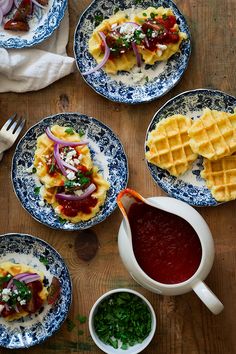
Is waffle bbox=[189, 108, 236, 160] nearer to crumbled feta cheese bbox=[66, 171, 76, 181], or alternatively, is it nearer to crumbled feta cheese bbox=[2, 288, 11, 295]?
crumbled feta cheese bbox=[66, 171, 76, 181]

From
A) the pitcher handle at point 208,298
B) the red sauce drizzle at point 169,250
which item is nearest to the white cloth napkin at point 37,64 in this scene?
the red sauce drizzle at point 169,250

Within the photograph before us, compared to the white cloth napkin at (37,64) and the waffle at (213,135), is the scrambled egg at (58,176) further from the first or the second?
the waffle at (213,135)

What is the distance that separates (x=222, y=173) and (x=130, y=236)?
586mm

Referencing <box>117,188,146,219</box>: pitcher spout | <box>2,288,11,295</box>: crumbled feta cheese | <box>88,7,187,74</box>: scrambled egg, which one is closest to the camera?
<box>117,188,146,219</box>: pitcher spout

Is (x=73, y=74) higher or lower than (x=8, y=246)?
higher

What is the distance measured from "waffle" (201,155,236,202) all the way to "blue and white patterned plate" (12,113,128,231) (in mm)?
361

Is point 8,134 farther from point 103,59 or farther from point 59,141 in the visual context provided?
point 103,59

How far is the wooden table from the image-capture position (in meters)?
2.90

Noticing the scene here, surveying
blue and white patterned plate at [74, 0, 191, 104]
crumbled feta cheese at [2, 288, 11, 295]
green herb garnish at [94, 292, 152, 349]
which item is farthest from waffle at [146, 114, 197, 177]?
crumbled feta cheese at [2, 288, 11, 295]

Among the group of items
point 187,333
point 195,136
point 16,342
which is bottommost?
point 187,333

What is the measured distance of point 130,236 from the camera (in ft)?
8.22

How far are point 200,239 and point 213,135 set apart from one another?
0.53 m

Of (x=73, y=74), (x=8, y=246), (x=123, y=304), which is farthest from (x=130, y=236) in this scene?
(x=73, y=74)

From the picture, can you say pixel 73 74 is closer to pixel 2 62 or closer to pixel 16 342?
pixel 2 62
